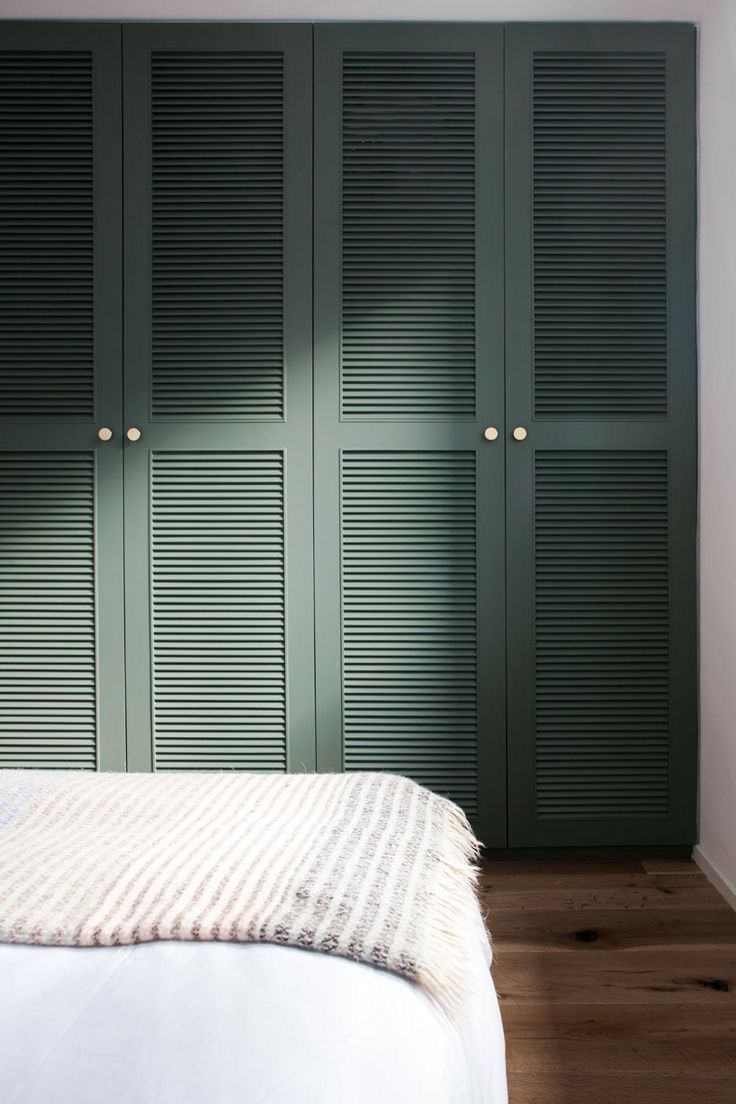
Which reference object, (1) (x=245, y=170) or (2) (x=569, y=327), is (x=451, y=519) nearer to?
(2) (x=569, y=327)

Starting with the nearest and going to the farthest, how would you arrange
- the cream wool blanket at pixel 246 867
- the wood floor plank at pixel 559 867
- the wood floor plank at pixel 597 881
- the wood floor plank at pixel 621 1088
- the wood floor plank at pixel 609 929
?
the cream wool blanket at pixel 246 867 → the wood floor plank at pixel 621 1088 → the wood floor plank at pixel 609 929 → the wood floor plank at pixel 597 881 → the wood floor plank at pixel 559 867

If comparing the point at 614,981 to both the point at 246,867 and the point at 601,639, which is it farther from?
the point at 246,867

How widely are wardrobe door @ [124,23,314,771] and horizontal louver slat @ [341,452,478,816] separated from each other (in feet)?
0.47

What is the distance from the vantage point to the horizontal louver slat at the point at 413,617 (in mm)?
2457

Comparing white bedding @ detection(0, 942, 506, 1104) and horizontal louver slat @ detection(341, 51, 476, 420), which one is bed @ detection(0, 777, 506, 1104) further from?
horizontal louver slat @ detection(341, 51, 476, 420)

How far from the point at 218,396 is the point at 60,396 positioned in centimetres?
45

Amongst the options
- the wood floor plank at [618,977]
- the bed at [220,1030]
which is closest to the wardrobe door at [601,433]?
the wood floor plank at [618,977]

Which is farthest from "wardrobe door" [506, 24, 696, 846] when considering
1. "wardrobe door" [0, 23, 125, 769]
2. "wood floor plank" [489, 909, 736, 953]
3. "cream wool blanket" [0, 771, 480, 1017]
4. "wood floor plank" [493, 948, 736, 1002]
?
"cream wool blanket" [0, 771, 480, 1017]

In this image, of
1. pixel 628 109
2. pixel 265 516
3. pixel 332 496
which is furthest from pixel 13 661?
pixel 628 109

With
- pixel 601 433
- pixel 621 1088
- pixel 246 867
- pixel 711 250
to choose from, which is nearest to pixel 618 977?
A: pixel 621 1088

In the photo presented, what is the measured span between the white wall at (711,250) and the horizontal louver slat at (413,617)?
25.8 inches

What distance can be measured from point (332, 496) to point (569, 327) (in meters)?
0.83

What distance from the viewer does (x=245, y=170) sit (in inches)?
96.0

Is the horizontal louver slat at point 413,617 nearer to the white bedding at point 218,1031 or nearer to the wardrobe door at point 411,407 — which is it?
the wardrobe door at point 411,407
